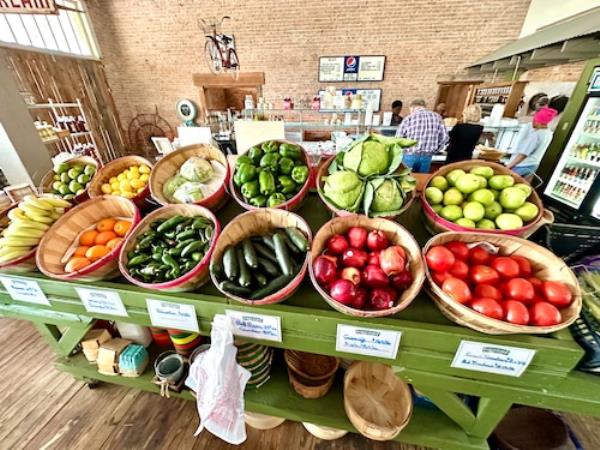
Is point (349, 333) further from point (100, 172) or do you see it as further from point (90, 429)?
point (90, 429)

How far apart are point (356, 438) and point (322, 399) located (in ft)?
1.28

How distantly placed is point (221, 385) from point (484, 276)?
1.03 meters

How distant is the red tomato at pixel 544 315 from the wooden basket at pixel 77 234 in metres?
1.49

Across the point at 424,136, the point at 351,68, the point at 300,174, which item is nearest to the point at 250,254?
the point at 300,174

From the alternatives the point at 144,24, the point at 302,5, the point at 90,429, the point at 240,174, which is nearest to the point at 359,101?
the point at 302,5

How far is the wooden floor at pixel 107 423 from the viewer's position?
1381 mm

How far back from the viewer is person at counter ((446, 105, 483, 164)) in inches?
136

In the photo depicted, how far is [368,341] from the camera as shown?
0.88m

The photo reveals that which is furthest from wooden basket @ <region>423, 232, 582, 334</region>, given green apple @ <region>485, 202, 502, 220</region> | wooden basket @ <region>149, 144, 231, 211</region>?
wooden basket @ <region>149, 144, 231, 211</region>

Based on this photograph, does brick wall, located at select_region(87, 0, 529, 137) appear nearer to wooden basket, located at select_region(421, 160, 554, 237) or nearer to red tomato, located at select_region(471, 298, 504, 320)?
wooden basket, located at select_region(421, 160, 554, 237)

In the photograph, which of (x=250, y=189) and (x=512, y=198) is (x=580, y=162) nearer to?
(x=512, y=198)

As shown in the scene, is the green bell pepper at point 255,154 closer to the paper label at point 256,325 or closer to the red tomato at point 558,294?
the paper label at point 256,325

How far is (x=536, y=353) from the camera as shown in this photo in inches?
30.0

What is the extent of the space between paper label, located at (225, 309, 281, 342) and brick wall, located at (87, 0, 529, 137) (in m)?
6.59
